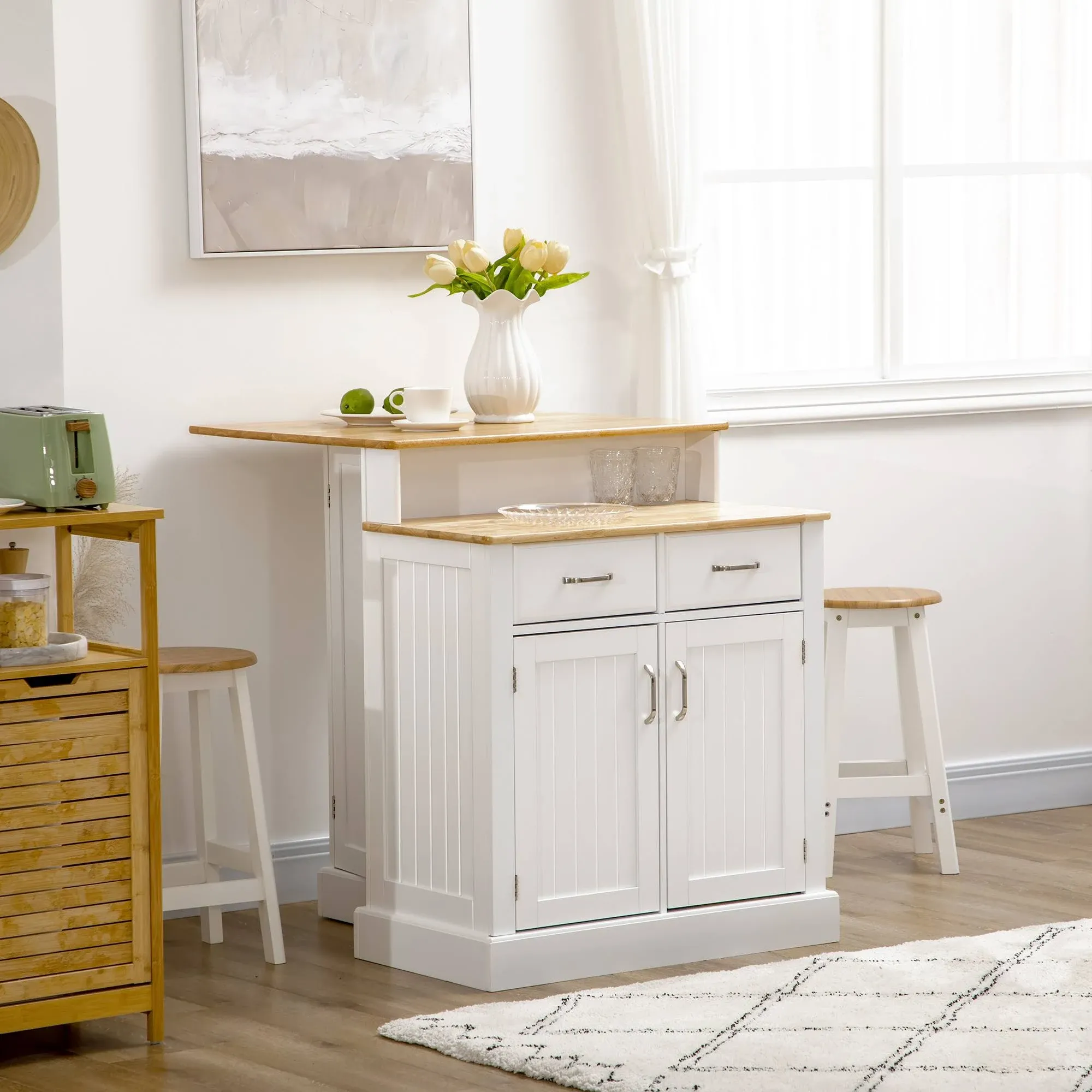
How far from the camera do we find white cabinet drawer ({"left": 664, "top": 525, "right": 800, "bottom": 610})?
12.4 ft

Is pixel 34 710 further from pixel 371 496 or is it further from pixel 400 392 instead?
pixel 400 392

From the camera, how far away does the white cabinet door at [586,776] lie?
3646mm

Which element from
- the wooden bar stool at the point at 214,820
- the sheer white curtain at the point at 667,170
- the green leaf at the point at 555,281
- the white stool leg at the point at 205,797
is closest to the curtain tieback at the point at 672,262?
the sheer white curtain at the point at 667,170

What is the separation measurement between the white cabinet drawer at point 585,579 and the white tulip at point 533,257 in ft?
2.13

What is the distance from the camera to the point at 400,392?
4082 mm

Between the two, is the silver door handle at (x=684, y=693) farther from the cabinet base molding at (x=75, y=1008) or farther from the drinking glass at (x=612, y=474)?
the cabinet base molding at (x=75, y=1008)

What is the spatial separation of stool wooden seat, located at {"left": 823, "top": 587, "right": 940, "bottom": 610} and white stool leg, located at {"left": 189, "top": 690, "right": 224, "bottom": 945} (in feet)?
4.57

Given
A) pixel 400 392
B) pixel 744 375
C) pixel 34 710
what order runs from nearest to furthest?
1. pixel 34 710
2. pixel 400 392
3. pixel 744 375

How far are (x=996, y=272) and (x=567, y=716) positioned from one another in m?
2.09

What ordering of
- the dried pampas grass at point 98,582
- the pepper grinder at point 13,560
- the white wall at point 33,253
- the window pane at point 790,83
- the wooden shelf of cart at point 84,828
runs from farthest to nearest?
1. the window pane at point 790,83
2. the dried pampas grass at point 98,582
3. the white wall at point 33,253
4. the pepper grinder at point 13,560
5. the wooden shelf of cart at point 84,828

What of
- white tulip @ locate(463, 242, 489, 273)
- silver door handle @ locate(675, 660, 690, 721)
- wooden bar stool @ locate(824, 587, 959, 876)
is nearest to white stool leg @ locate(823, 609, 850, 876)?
wooden bar stool @ locate(824, 587, 959, 876)

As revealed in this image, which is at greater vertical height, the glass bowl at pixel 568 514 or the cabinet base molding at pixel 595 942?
the glass bowl at pixel 568 514

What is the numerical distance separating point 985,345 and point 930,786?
123 centimetres

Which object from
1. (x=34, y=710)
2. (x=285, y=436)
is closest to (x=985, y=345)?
(x=285, y=436)
